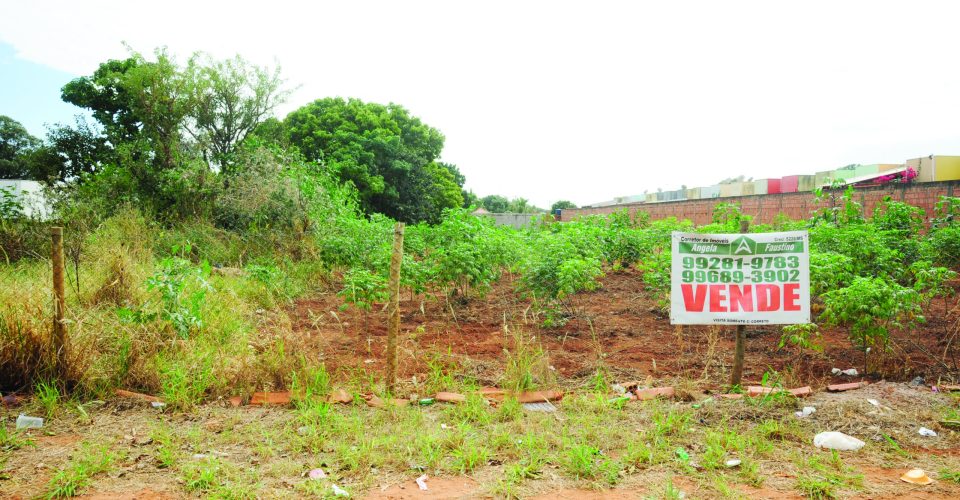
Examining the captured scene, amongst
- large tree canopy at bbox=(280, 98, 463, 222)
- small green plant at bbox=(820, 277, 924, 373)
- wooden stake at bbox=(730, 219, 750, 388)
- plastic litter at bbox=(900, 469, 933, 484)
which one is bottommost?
plastic litter at bbox=(900, 469, 933, 484)

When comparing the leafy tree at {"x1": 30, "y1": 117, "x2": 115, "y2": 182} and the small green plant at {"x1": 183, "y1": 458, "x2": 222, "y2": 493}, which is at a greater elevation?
the leafy tree at {"x1": 30, "y1": 117, "x2": 115, "y2": 182}

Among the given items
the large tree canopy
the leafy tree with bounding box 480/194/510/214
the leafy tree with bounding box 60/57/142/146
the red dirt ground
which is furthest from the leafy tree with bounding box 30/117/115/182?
the leafy tree with bounding box 480/194/510/214

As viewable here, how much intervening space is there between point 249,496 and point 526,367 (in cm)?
227

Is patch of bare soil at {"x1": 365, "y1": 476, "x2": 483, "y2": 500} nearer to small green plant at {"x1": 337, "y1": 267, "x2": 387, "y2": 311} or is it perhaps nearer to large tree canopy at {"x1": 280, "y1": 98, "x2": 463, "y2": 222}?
small green plant at {"x1": 337, "y1": 267, "x2": 387, "y2": 311}

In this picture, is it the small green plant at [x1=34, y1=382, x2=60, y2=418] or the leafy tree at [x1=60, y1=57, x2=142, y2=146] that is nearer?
the small green plant at [x1=34, y1=382, x2=60, y2=418]

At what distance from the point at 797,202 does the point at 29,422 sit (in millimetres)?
16072

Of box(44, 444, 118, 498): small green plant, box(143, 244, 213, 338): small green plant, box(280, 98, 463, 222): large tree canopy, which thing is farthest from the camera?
box(280, 98, 463, 222): large tree canopy

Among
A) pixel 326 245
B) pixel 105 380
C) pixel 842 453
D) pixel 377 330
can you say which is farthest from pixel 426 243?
pixel 842 453

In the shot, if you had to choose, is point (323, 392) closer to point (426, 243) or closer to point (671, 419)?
point (671, 419)

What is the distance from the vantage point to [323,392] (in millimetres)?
4520

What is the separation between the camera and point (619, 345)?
6.01m

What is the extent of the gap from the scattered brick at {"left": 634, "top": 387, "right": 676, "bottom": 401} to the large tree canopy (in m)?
22.2

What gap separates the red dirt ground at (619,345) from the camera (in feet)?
16.7

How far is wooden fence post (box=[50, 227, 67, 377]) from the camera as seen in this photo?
441cm
